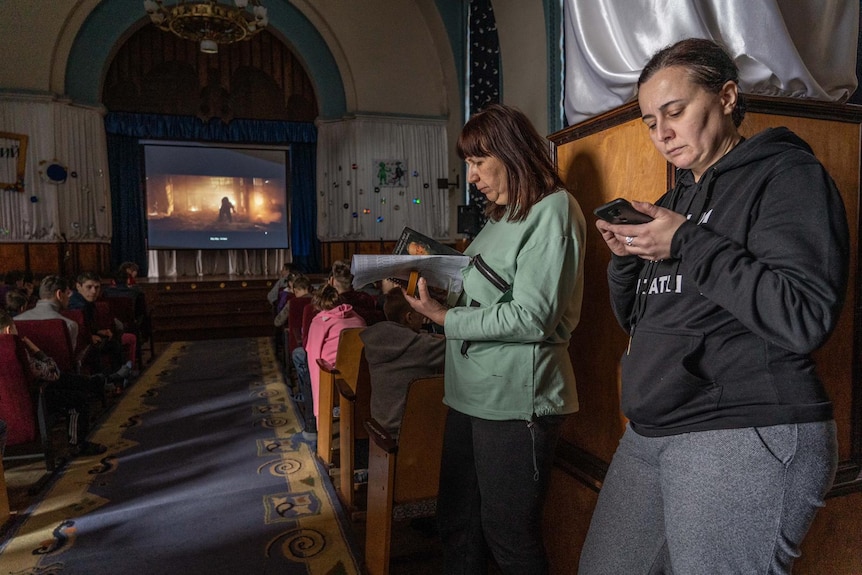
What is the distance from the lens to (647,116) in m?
0.98

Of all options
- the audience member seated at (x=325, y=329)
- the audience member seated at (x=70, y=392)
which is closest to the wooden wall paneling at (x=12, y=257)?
the audience member seated at (x=70, y=392)

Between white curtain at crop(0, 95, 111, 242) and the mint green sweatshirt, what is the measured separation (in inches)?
337

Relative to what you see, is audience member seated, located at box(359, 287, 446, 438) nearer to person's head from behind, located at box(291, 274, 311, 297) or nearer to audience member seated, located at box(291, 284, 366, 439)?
→ audience member seated, located at box(291, 284, 366, 439)

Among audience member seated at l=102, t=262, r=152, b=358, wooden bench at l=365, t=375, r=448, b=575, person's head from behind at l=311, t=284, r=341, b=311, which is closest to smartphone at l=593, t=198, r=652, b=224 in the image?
wooden bench at l=365, t=375, r=448, b=575

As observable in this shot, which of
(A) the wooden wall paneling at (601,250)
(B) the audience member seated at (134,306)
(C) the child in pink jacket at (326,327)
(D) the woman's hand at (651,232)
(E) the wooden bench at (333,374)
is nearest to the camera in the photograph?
(D) the woman's hand at (651,232)

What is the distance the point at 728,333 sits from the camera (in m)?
0.86

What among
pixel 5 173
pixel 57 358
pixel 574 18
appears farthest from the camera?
pixel 5 173

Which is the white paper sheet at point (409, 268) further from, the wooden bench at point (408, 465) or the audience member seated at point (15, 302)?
the audience member seated at point (15, 302)

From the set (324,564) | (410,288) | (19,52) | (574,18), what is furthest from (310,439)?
(19,52)

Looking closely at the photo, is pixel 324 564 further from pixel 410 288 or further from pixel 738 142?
pixel 738 142

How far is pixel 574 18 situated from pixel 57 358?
3.45m

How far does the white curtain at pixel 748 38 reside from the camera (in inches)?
51.6

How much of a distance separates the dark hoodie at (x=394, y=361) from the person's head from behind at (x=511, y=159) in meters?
0.95

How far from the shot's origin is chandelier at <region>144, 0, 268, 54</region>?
6238mm
